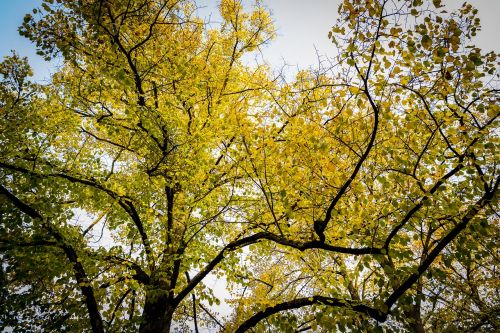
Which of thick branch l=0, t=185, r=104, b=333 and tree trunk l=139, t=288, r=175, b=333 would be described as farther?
tree trunk l=139, t=288, r=175, b=333

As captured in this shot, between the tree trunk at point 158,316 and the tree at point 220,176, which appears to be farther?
the tree trunk at point 158,316

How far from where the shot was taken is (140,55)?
7.48m

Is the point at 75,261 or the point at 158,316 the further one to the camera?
the point at 158,316

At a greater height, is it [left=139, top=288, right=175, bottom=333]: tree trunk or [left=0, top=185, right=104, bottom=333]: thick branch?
[left=0, top=185, right=104, bottom=333]: thick branch

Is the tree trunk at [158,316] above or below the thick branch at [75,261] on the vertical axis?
below

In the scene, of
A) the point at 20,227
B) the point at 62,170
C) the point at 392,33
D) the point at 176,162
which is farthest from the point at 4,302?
the point at 392,33

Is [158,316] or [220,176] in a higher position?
[220,176]

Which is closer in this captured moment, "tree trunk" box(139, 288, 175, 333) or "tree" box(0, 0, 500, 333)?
"tree" box(0, 0, 500, 333)

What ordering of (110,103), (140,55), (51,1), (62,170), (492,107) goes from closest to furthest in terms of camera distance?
(492,107)
(51,1)
(62,170)
(140,55)
(110,103)

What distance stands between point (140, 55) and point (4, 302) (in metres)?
6.37

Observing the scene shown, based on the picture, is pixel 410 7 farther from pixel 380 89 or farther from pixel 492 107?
pixel 492 107

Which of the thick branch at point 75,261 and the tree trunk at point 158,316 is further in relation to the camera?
the tree trunk at point 158,316

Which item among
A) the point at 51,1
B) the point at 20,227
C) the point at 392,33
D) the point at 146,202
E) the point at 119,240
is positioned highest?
the point at 119,240

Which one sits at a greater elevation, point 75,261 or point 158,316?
point 75,261
